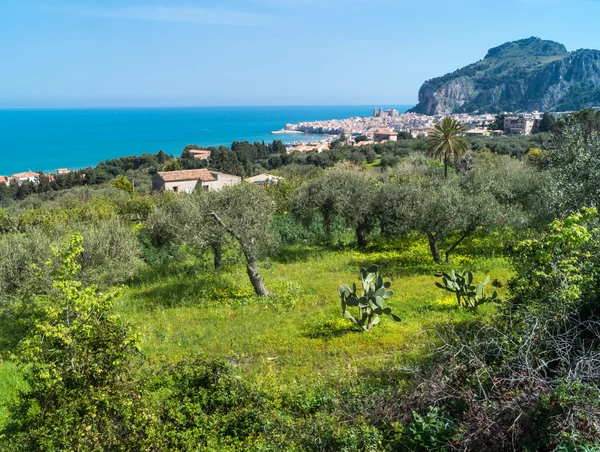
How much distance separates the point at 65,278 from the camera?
22.1ft

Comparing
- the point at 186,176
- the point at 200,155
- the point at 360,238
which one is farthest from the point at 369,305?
the point at 200,155

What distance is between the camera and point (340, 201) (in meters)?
22.6

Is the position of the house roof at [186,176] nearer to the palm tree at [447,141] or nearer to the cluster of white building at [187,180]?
the cluster of white building at [187,180]

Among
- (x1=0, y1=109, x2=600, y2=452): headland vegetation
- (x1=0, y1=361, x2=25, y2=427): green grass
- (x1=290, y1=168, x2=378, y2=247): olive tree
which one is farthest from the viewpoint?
(x1=290, y1=168, x2=378, y2=247): olive tree

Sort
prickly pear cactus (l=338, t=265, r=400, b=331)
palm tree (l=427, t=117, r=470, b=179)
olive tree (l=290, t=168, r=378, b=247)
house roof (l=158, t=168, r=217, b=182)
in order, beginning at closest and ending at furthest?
prickly pear cactus (l=338, t=265, r=400, b=331)
olive tree (l=290, t=168, r=378, b=247)
palm tree (l=427, t=117, r=470, b=179)
house roof (l=158, t=168, r=217, b=182)

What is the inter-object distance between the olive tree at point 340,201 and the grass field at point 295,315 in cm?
190

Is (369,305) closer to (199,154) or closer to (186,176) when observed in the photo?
(186,176)

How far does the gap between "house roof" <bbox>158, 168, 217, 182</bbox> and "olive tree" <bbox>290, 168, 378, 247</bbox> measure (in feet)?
126

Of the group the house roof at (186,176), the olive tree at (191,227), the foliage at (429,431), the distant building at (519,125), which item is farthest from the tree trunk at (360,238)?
the distant building at (519,125)

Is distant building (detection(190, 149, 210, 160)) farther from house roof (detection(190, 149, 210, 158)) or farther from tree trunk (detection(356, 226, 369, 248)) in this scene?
tree trunk (detection(356, 226, 369, 248))

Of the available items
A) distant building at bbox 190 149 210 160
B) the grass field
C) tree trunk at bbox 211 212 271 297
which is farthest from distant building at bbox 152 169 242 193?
tree trunk at bbox 211 212 271 297

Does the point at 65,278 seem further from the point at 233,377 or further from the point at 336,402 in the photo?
the point at 336,402

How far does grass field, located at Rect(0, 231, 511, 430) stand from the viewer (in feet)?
33.4

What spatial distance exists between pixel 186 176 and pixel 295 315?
164 feet
